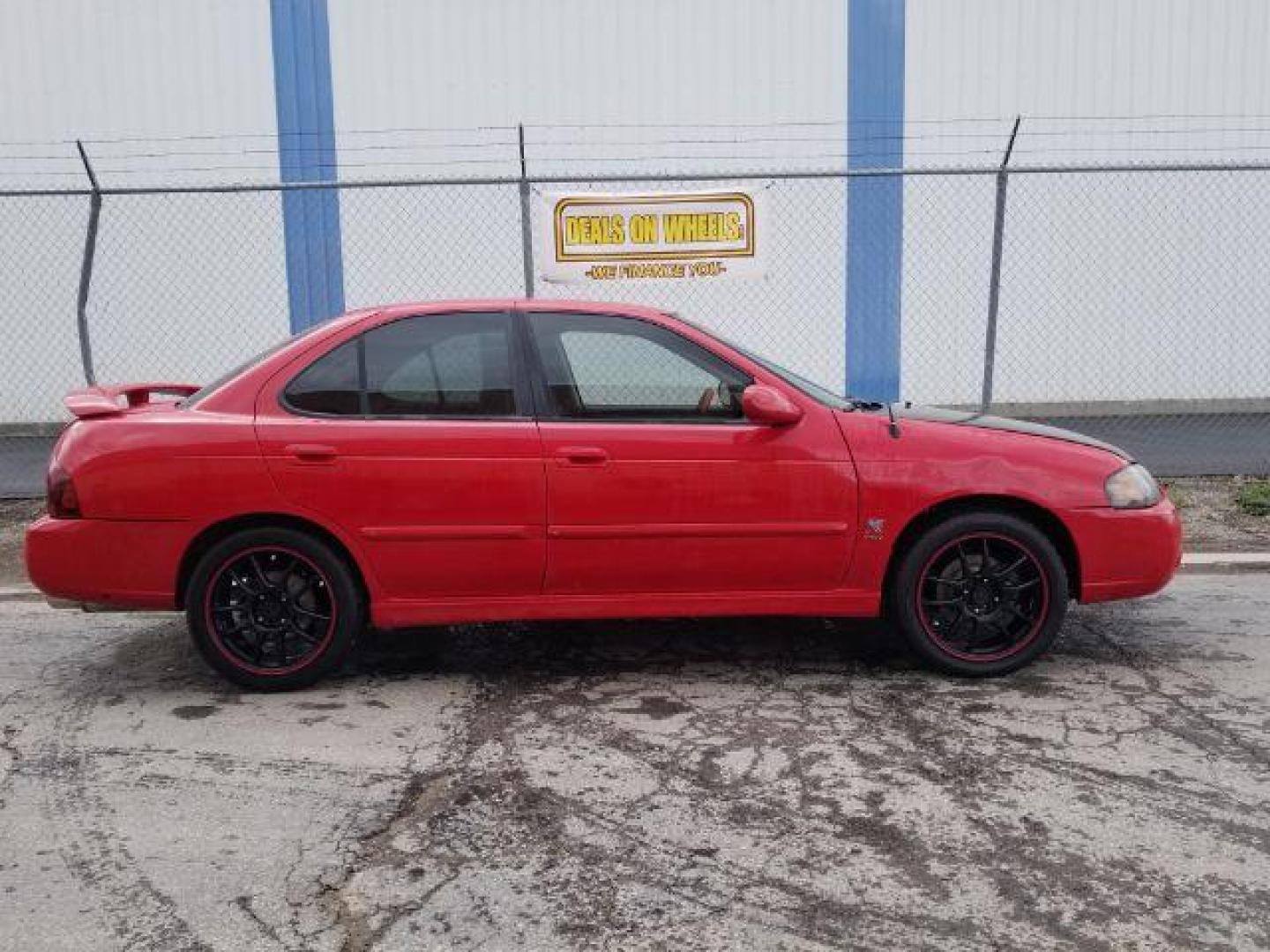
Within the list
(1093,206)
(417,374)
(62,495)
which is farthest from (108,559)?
(1093,206)

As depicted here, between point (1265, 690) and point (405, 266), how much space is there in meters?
8.45

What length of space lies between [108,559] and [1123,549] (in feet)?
12.7

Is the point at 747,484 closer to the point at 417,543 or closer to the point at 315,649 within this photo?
the point at 417,543

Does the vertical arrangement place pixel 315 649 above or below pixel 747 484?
below

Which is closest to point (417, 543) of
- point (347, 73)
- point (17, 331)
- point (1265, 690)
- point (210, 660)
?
point (210, 660)

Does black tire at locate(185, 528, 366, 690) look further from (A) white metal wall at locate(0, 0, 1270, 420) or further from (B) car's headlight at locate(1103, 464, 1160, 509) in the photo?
(A) white metal wall at locate(0, 0, 1270, 420)

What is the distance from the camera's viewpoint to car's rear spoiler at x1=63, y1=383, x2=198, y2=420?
466 cm

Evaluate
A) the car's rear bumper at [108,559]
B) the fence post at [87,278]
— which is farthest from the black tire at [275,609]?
the fence post at [87,278]

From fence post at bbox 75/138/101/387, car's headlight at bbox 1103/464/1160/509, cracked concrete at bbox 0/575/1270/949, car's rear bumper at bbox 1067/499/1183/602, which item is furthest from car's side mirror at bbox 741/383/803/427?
fence post at bbox 75/138/101/387

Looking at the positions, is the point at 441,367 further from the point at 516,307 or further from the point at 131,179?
the point at 131,179

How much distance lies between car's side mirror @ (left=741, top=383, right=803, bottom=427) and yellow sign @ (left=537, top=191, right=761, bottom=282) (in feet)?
13.2

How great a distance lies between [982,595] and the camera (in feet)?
15.8

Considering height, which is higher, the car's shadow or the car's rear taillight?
the car's rear taillight

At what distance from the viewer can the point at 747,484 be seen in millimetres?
4645
